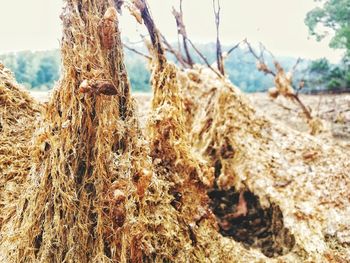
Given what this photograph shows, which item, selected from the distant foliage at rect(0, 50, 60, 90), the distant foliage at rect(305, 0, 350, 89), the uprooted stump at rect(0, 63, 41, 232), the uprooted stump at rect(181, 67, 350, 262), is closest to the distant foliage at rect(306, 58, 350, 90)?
the distant foliage at rect(305, 0, 350, 89)

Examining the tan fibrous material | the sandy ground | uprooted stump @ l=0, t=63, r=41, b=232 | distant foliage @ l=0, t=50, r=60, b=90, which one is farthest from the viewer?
the sandy ground

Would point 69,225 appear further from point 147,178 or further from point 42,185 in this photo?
point 147,178

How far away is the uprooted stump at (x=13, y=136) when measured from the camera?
2482 mm

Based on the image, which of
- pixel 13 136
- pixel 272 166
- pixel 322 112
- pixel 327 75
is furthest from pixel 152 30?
pixel 327 75

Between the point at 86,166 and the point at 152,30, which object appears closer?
the point at 86,166

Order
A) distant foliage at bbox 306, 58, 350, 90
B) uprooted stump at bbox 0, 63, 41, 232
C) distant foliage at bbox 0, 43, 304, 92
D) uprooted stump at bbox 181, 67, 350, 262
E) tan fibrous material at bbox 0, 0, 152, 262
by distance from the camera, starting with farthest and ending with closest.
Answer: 1. distant foliage at bbox 306, 58, 350, 90
2. distant foliage at bbox 0, 43, 304, 92
3. uprooted stump at bbox 181, 67, 350, 262
4. uprooted stump at bbox 0, 63, 41, 232
5. tan fibrous material at bbox 0, 0, 152, 262

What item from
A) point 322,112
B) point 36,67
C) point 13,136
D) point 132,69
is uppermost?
point 13,136

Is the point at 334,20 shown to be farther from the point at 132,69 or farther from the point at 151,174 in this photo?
the point at 151,174

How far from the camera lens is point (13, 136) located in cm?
268

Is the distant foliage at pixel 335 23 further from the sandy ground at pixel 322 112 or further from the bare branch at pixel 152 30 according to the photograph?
the bare branch at pixel 152 30

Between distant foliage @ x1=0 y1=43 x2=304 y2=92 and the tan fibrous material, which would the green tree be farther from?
the tan fibrous material

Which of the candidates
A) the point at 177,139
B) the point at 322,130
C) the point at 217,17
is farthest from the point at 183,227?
the point at 322,130

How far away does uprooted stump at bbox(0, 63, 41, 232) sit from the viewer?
97.7 inches

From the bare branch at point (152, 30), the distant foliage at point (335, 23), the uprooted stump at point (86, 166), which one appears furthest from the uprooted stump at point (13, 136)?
the distant foliage at point (335, 23)
